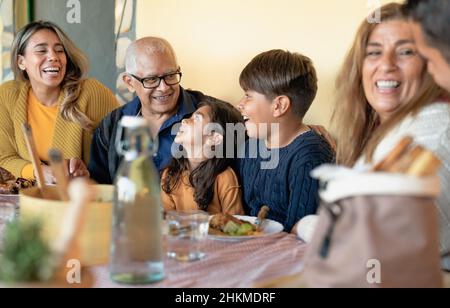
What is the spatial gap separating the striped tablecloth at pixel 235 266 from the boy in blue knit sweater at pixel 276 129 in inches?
21.2

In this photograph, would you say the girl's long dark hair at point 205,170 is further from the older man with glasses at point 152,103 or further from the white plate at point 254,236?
the white plate at point 254,236

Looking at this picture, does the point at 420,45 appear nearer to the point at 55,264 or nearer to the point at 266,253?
the point at 266,253

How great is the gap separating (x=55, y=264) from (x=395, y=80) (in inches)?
34.3

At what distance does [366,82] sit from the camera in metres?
1.41

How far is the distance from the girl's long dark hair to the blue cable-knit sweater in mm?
121

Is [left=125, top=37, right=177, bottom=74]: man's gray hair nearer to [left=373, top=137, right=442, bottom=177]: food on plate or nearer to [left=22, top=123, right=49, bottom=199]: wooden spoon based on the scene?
[left=22, top=123, right=49, bottom=199]: wooden spoon

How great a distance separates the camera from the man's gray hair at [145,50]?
87.0 inches

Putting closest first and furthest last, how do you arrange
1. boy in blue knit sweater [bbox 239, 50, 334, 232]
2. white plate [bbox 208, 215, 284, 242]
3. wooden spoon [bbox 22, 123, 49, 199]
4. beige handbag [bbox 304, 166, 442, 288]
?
beige handbag [bbox 304, 166, 442, 288]
wooden spoon [bbox 22, 123, 49, 199]
white plate [bbox 208, 215, 284, 242]
boy in blue knit sweater [bbox 239, 50, 334, 232]

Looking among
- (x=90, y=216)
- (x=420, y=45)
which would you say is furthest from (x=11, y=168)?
(x=420, y=45)

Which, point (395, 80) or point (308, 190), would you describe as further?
point (308, 190)

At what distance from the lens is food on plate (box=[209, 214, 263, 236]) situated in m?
1.36

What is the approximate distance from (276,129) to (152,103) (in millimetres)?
530

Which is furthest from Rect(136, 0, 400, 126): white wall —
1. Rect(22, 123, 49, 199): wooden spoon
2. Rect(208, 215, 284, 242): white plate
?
Rect(22, 123, 49, 199): wooden spoon

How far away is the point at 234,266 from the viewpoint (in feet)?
3.67
